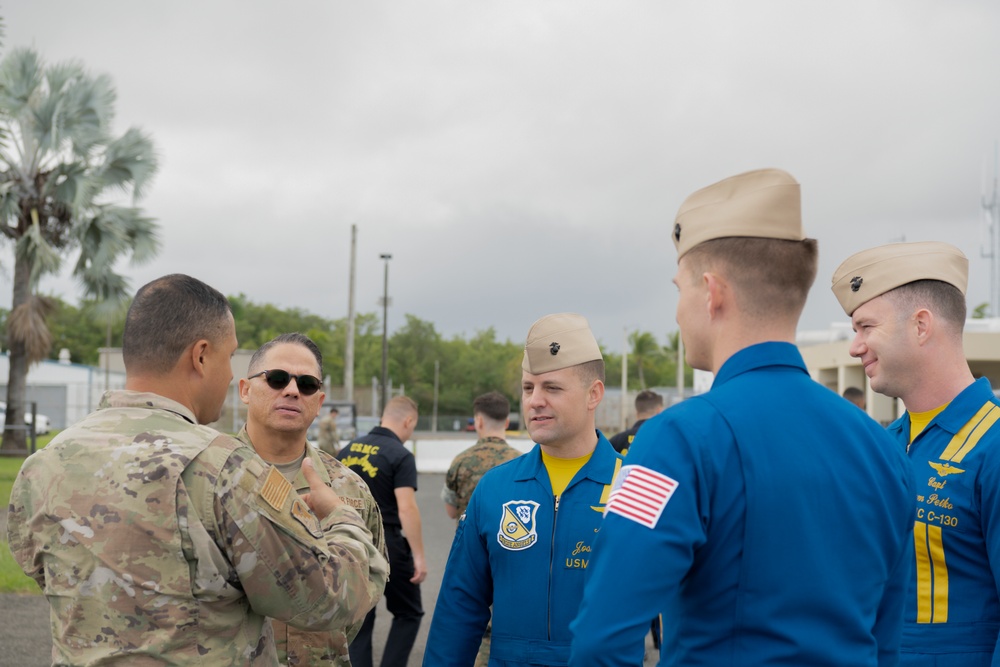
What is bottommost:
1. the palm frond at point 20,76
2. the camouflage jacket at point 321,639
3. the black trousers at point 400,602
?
the black trousers at point 400,602

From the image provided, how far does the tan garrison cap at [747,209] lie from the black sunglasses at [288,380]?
101 inches

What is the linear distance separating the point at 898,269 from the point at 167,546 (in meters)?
2.39

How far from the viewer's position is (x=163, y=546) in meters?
2.28

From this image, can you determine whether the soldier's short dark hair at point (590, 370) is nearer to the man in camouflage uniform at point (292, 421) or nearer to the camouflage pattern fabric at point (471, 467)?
the man in camouflage uniform at point (292, 421)

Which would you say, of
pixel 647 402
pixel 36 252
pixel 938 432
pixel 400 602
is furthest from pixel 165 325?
pixel 36 252

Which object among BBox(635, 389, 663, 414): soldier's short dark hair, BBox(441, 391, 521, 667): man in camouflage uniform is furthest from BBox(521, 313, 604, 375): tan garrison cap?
BBox(635, 389, 663, 414): soldier's short dark hair

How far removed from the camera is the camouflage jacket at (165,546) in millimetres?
2283

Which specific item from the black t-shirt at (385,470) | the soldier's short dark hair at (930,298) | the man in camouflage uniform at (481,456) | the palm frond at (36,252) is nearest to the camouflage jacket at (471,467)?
the man in camouflage uniform at (481,456)

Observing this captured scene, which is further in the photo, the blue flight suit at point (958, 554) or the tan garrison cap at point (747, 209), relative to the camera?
the blue flight suit at point (958, 554)

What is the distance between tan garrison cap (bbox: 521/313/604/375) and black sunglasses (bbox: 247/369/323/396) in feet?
3.35

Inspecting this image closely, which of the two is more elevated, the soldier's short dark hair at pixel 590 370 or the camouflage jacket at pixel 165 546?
the soldier's short dark hair at pixel 590 370

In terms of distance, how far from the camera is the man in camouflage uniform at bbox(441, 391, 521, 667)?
6.98 meters

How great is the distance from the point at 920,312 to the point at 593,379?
1.34 m

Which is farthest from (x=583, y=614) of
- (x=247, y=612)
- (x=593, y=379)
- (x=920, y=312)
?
(x=593, y=379)
